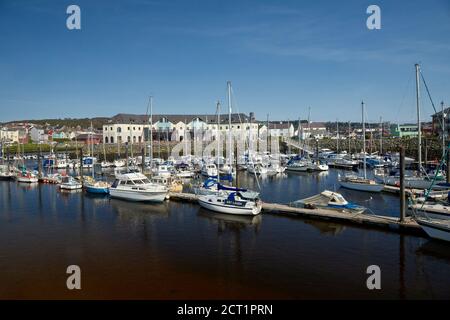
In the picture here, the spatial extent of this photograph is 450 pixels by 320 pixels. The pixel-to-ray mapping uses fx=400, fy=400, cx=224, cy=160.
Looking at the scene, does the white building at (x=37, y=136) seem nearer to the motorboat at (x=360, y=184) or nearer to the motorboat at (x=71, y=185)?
the motorboat at (x=71, y=185)

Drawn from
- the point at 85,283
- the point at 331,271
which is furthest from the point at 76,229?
the point at 331,271

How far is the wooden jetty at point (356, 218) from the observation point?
2467 cm

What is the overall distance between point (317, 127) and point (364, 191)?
140566 millimetres

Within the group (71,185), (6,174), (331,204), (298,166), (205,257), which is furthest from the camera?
(298,166)

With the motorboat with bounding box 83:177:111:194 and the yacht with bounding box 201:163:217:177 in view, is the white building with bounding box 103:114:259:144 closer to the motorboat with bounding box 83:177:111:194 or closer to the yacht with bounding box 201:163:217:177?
the yacht with bounding box 201:163:217:177

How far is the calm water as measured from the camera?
17500mm

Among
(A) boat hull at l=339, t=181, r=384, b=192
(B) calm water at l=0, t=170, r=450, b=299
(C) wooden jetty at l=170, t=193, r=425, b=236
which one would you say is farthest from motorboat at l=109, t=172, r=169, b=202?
(A) boat hull at l=339, t=181, r=384, b=192

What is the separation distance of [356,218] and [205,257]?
11189 millimetres

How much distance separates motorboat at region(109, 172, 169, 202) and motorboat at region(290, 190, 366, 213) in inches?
489

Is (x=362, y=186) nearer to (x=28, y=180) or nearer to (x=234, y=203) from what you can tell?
(x=234, y=203)

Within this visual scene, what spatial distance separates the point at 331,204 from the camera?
29922 mm

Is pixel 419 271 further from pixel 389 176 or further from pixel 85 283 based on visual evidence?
pixel 389 176

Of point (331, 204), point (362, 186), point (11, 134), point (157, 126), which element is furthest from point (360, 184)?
point (11, 134)

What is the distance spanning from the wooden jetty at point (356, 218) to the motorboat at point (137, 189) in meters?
10.3
